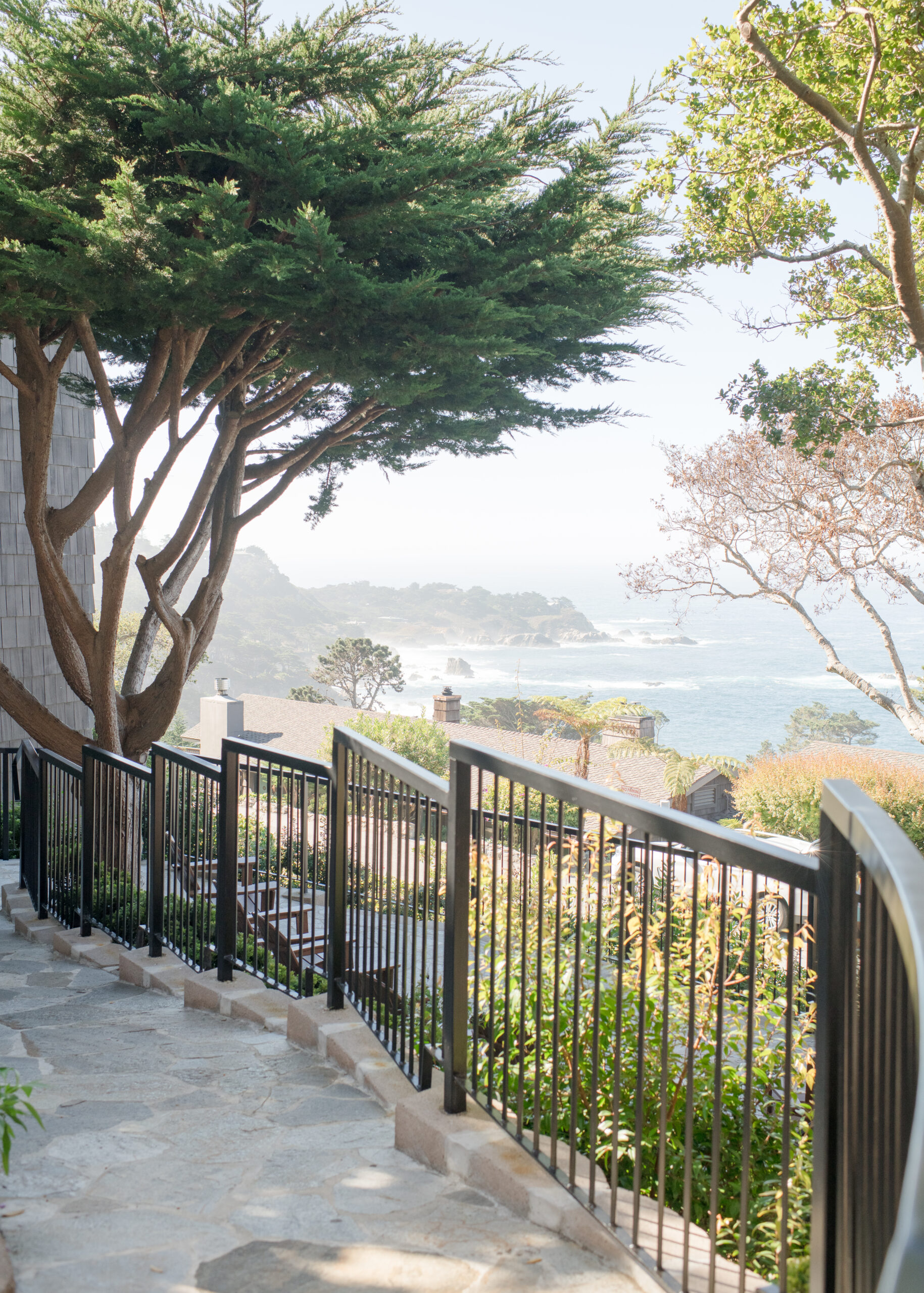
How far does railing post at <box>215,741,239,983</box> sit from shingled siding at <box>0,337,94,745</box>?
37.7ft

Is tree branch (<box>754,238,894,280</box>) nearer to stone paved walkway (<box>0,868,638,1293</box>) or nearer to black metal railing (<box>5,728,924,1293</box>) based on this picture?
black metal railing (<box>5,728,924,1293</box>)

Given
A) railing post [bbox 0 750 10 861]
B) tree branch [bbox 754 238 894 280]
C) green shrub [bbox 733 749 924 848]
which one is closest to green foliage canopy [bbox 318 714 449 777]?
green shrub [bbox 733 749 924 848]

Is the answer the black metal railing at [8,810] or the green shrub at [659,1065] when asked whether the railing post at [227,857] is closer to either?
Answer: the green shrub at [659,1065]

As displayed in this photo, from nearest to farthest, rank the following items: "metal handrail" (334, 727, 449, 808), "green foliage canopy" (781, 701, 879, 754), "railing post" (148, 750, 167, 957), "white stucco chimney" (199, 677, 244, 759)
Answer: "metal handrail" (334, 727, 449, 808) < "railing post" (148, 750, 167, 957) < "white stucco chimney" (199, 677, 244, 759) < "green foliage canopy" (781, 701, 879, 754)

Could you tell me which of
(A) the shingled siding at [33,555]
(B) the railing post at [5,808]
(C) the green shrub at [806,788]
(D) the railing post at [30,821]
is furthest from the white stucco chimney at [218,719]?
(D) the railing post at [30,821]

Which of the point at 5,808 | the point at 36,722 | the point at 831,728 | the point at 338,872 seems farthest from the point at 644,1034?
the point at 831,728

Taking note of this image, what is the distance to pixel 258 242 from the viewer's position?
25.0 ft

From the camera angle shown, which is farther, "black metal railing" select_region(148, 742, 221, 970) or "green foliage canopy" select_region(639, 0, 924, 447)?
"green foliage canopy" select_region(639, 0, 924, 447)

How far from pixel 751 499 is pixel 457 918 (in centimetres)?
2188

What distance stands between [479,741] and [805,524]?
51.3ft

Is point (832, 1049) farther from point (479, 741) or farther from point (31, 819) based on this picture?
point (479, 741)

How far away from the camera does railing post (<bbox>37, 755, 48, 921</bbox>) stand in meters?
7.37

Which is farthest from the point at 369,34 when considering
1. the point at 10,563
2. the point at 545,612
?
the point at 545,612

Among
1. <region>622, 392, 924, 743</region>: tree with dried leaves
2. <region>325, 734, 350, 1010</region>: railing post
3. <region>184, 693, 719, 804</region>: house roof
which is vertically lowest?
<region>184, 693, 719, 804</region>: house roof
